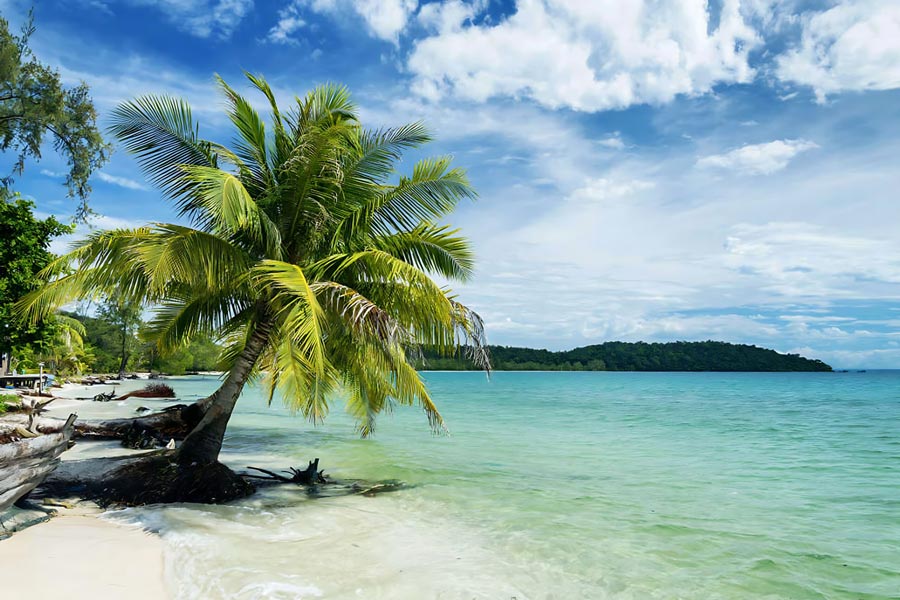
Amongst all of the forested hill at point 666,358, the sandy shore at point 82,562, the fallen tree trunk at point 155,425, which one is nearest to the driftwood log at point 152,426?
the fallen tree trunk at point 155,425

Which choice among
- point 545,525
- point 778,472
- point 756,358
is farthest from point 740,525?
point 756,358

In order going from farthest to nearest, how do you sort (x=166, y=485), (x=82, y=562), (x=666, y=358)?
(x=666, y=358) → (x=166, y=485) → (x=82, y=562)

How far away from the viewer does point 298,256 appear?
940cm

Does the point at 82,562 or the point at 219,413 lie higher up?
the point at 219,413

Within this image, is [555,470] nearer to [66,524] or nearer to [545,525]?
[545,525]

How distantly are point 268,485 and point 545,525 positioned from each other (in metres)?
4.94

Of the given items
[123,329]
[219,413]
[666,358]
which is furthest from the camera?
[666,358]

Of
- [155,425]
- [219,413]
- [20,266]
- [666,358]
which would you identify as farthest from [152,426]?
[666,358]

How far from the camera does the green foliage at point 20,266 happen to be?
1234 cm

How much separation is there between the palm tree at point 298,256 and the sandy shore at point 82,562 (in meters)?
2.40

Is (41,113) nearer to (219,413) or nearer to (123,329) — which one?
(219,413)

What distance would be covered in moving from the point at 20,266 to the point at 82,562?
9.96 meters

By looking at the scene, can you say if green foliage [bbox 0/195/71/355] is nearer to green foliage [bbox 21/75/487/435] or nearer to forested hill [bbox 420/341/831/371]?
green foliage [bbox 21/75/487/435]

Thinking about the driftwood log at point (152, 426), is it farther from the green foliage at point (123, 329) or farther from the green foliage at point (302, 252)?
the green foliage at point (123, 329)
